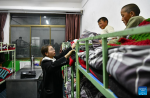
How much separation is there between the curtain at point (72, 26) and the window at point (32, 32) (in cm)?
32

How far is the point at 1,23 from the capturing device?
12.6 ft

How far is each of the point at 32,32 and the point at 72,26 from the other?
1605mm

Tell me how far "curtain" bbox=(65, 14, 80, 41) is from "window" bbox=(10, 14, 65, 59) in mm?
318

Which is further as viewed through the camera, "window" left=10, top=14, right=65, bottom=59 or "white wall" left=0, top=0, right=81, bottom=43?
"window" left=10, top=14, right=65, bottom=59

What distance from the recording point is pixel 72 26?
13.1ft

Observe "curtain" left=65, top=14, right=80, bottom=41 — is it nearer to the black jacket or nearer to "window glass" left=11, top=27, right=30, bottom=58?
"window glass" left=11, top=27, right=30, bottom=58

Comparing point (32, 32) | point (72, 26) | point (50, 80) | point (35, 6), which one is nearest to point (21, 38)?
point (32, 32)

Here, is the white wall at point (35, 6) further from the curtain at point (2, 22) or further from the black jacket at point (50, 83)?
the black jacket at point (50, 83)

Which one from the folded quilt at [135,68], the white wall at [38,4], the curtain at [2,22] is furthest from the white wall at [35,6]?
the folded quilt at [135,68]

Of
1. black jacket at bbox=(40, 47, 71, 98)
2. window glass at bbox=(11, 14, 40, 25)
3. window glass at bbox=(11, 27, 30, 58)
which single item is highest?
window glass at bbox=(11, 14, 40, 25)

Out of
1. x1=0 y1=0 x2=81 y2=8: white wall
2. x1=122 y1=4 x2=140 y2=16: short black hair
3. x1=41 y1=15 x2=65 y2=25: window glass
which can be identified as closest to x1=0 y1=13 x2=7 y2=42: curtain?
x1=0 y1=0 x2=81 y2=8: white wall

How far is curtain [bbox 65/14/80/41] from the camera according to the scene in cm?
396

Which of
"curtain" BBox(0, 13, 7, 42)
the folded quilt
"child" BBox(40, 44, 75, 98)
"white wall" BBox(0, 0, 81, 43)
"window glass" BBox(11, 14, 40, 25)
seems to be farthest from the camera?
"window glass" BBox(11, 14, 40, 25)

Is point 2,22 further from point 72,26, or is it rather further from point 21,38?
point 72,26
